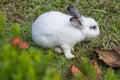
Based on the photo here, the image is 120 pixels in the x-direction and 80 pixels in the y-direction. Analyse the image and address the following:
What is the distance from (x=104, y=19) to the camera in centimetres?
510

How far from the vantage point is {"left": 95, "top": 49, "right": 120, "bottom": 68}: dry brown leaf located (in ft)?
14.1

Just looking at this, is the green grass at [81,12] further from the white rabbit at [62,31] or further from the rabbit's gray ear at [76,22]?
the rabbit's gray ear at [76,22]

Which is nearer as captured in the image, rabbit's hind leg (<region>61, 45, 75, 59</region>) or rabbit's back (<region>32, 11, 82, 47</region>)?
rabbit's back (<region>32, 11, 82, 47</region>)

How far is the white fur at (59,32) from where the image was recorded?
13.9ft

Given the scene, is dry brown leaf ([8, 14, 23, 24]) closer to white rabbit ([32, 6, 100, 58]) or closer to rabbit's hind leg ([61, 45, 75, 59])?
white rabbit ([32, 6, 100, 58])

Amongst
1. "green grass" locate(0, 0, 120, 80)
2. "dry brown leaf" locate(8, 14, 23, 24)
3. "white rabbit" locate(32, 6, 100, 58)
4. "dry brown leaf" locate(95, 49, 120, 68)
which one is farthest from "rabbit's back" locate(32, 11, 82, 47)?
"dry brown leaf" locate(8, 14, 23, 24)

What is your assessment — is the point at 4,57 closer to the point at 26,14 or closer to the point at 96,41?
the point at 96,41

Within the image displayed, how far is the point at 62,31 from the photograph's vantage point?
4.20 metres

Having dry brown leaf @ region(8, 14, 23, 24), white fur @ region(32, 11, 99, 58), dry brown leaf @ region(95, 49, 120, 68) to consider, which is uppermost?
white fur @ region(32, 11, 99, 58)

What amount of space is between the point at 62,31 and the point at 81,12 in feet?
3.57

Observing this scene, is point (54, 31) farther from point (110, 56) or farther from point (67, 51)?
point (110, 56)

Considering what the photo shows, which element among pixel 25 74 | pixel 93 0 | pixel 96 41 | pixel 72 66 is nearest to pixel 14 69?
pixel 25 74

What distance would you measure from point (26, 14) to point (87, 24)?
1.07 m

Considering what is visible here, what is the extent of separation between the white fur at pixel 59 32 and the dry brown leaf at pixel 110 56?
21 cm
